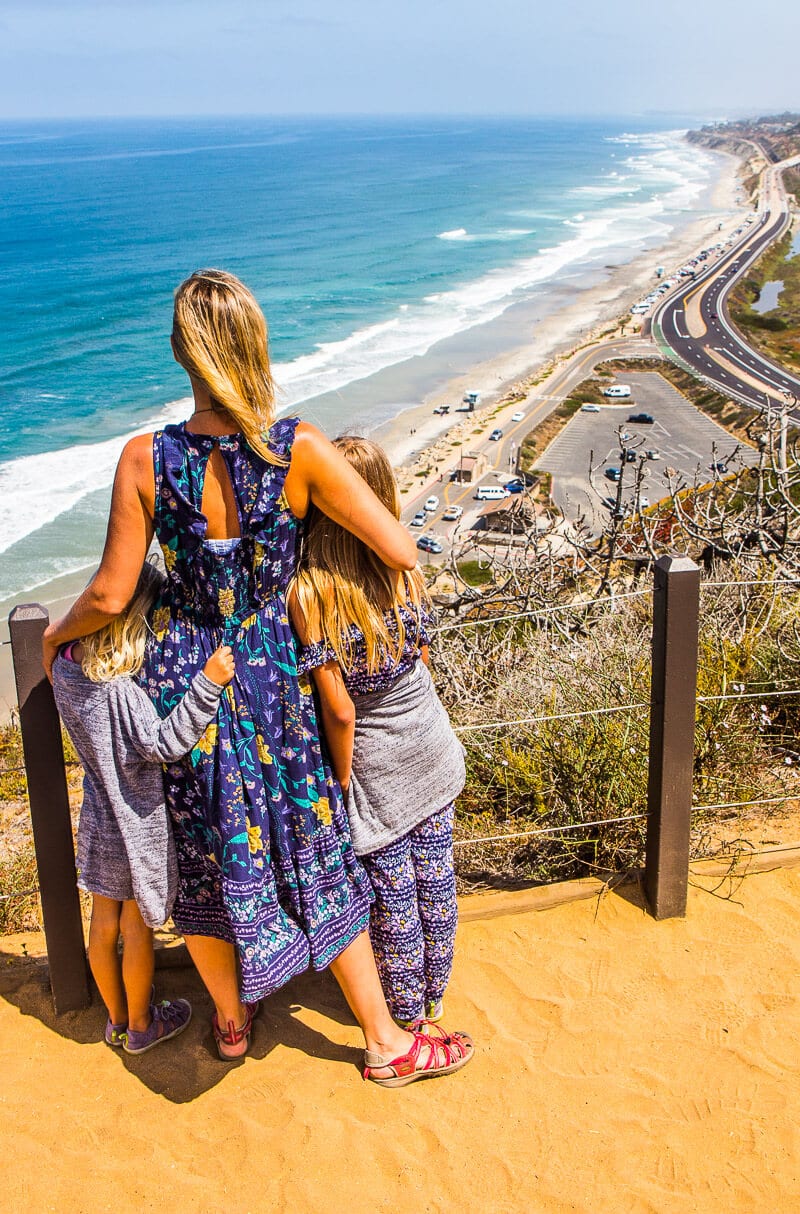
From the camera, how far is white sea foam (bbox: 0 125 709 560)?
29.0 meters

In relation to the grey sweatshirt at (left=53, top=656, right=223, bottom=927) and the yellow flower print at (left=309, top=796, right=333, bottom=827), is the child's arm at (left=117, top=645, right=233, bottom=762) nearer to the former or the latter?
the grey sweatshirt at (left=53, top=656, right=223, bottom=927)

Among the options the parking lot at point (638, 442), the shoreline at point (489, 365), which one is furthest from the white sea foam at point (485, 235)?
the parking lot at point (638, 442)

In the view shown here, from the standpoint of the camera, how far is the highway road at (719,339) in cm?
4497

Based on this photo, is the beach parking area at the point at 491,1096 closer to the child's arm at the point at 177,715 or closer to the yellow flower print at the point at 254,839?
the yellow flower print at the point at 254,839

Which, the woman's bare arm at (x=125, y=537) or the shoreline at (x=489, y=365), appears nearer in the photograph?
the woman's bare arm at (x=125, y=537)

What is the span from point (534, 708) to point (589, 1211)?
186cm

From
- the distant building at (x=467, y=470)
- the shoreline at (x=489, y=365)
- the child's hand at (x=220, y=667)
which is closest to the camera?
the child's hand at (x=220, y=667)

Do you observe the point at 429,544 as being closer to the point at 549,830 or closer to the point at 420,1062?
the point at 549,830

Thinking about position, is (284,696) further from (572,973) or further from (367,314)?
(367,314)

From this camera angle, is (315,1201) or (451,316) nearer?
(315,1201)

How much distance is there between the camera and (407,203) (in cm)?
10112

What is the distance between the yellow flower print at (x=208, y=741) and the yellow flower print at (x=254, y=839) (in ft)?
0.58

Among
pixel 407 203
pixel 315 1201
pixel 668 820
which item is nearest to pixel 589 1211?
pixel 315 1201

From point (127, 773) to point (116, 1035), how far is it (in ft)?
2.88
